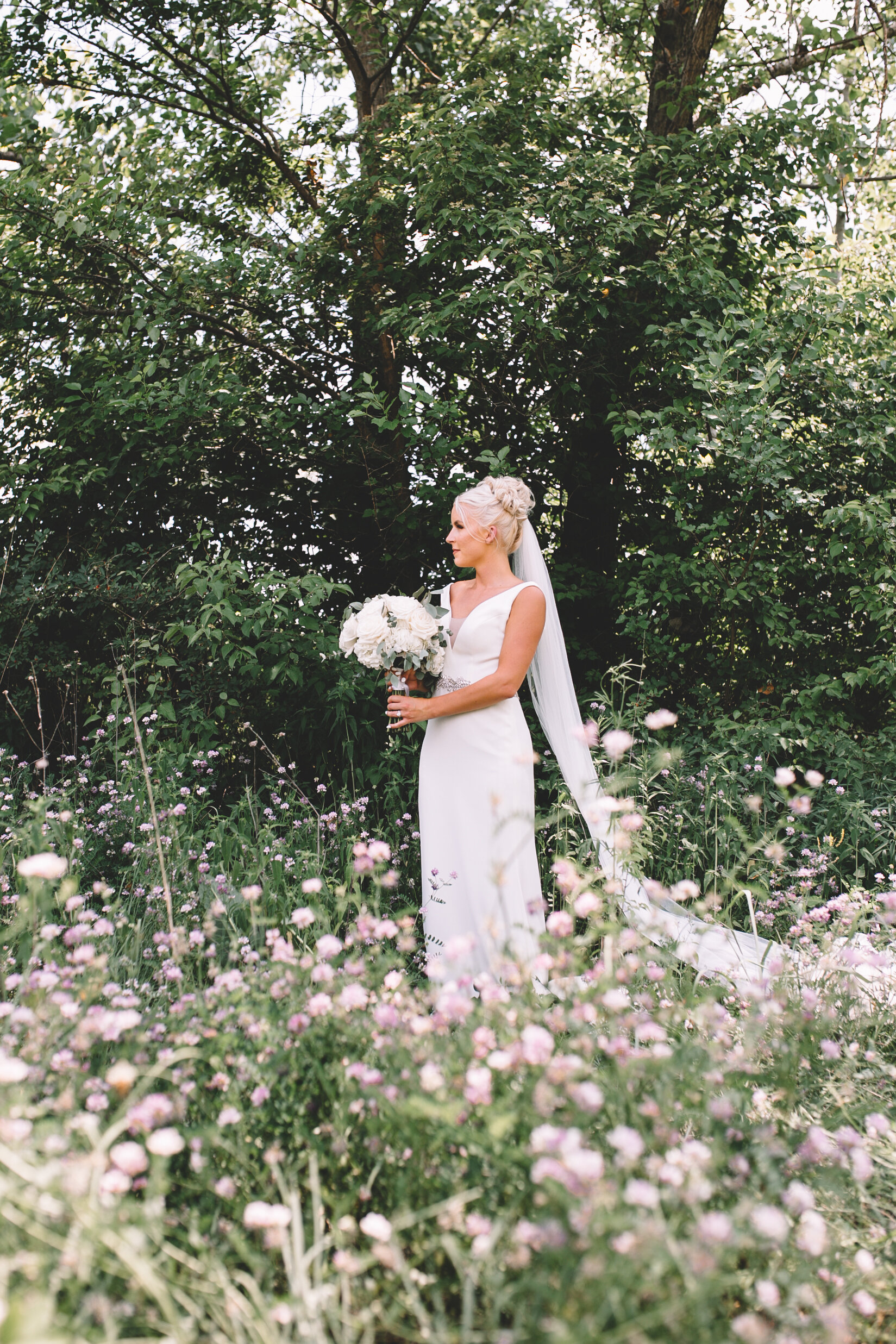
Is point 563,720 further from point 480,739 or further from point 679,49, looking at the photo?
point 679,49

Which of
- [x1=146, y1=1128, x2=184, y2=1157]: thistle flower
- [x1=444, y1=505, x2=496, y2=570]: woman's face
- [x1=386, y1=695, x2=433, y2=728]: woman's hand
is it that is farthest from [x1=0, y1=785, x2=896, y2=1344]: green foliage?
[x1=444, y1=505, x2=496, y2=570]: woman's face

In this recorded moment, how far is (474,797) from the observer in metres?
3.46

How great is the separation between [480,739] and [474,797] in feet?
0.73

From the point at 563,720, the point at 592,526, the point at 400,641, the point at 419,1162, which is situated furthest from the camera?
the point at 592,526

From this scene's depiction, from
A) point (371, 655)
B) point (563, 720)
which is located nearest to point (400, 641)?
point (371, 655)

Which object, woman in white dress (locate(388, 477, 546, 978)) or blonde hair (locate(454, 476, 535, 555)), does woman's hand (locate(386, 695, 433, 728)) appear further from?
blonde hair (locate(454, 476, 535, 555))

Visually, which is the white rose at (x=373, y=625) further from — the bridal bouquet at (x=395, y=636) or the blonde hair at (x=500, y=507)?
the blonde hair at (x=500, y=507)

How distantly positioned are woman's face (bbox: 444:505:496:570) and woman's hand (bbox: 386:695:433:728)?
60cm

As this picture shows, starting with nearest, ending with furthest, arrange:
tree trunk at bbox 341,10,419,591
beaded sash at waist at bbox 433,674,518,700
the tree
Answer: beaded sash at waist at bbox 433,674,518,700, the tree, tree trunk at bbox 341,10,419,591

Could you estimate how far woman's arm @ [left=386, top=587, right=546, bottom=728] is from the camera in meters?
3.38

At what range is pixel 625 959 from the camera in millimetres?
1947

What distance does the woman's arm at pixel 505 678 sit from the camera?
3375 millimetres

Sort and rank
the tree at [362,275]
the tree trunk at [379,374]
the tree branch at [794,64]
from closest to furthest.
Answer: the tree at [362,275] < the tree trunk at [379,374] < the tree branch at [794,64]

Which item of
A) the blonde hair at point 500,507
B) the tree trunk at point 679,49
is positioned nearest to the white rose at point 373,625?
the blonde hair at point 500,507
